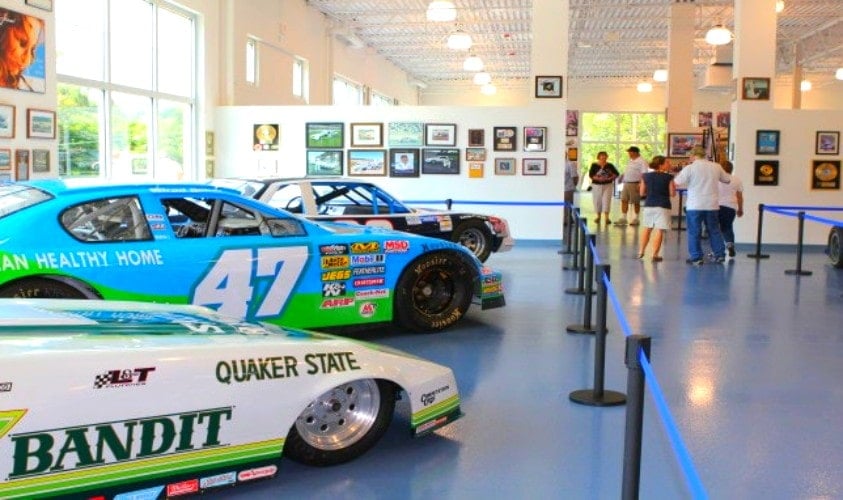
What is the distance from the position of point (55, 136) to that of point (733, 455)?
30.0ft

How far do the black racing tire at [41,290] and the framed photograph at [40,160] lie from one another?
220 inches

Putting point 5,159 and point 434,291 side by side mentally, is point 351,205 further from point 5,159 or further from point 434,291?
point 5,159

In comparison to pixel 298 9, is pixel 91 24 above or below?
below

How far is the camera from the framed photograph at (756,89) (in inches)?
587

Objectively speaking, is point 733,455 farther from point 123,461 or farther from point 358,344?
point 123,461

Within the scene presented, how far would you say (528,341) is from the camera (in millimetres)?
7062

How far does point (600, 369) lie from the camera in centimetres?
526

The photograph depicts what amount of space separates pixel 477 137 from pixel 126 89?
5824mm

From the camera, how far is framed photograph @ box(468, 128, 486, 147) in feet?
50.2

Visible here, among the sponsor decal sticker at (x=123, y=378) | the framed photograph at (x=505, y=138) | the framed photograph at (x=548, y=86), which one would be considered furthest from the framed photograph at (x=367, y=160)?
the sponsor decal sticker at (x=123, y=378)

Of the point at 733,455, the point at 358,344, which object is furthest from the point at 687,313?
the point at 358,344

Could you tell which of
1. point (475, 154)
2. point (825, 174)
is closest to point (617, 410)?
point (475, 154)

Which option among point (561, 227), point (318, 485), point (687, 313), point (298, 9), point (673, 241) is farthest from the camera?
point (298, 9)

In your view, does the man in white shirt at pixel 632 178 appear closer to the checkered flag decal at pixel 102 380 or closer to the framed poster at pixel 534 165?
the framed poster at pixel 534 165
